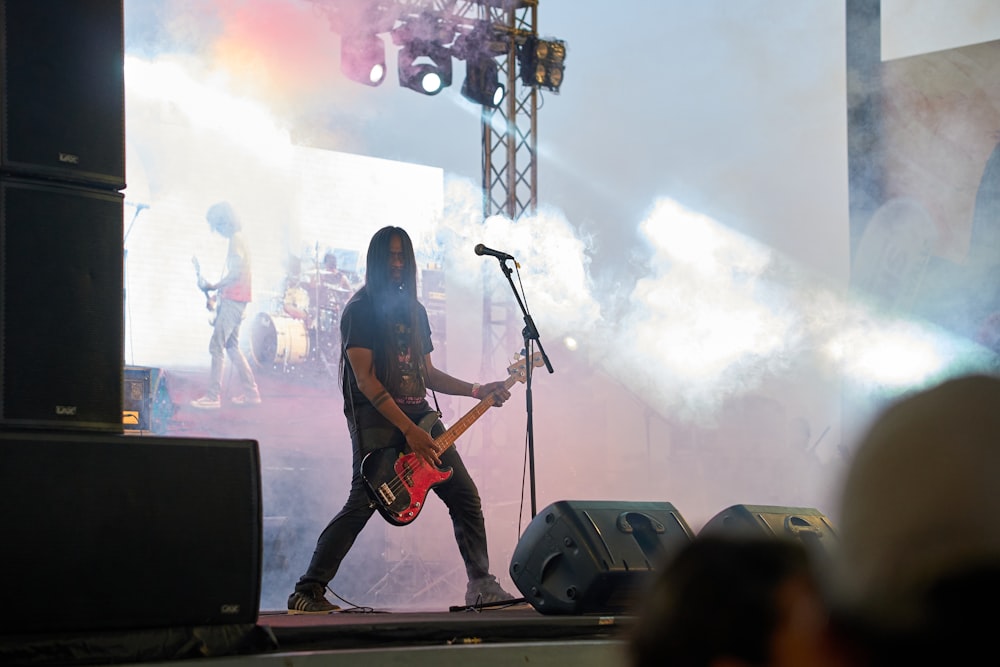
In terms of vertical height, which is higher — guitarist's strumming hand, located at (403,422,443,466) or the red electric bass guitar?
guitarist's strumming hand, located at (403,422,443,466)

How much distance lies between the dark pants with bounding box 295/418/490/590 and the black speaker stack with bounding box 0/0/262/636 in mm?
1371

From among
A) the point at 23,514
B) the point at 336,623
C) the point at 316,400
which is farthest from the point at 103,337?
the point at 316,400

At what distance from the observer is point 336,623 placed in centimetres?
289

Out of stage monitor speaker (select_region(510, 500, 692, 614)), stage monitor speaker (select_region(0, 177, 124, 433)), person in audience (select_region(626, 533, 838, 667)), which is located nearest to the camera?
person in audience (select_region(626, 533, 838, 667))

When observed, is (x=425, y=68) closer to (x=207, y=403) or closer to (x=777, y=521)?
(x=207, y=403)

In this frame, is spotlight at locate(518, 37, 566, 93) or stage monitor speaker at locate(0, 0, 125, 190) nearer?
stage monitor speaker at locate(0, 0, 125, 190)

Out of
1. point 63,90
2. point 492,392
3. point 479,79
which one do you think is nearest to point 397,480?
point 492,392

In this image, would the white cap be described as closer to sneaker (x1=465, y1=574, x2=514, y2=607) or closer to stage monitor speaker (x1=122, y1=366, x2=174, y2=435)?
sneaker (x1=465, y1=574, x2=514, y2=607)

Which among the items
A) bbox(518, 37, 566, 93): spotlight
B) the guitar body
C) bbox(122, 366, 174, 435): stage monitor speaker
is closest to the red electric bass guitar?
the guitar body

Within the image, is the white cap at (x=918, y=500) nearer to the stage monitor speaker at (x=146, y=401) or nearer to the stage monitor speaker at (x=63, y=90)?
the stage monitor speaker at (x=63, y=90)

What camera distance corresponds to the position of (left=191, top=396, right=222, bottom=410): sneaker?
6.93 meters

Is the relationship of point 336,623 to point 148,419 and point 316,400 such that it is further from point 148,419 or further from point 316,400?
point 316,400

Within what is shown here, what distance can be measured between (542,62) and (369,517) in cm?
436

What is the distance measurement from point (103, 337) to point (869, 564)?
7.85ft
